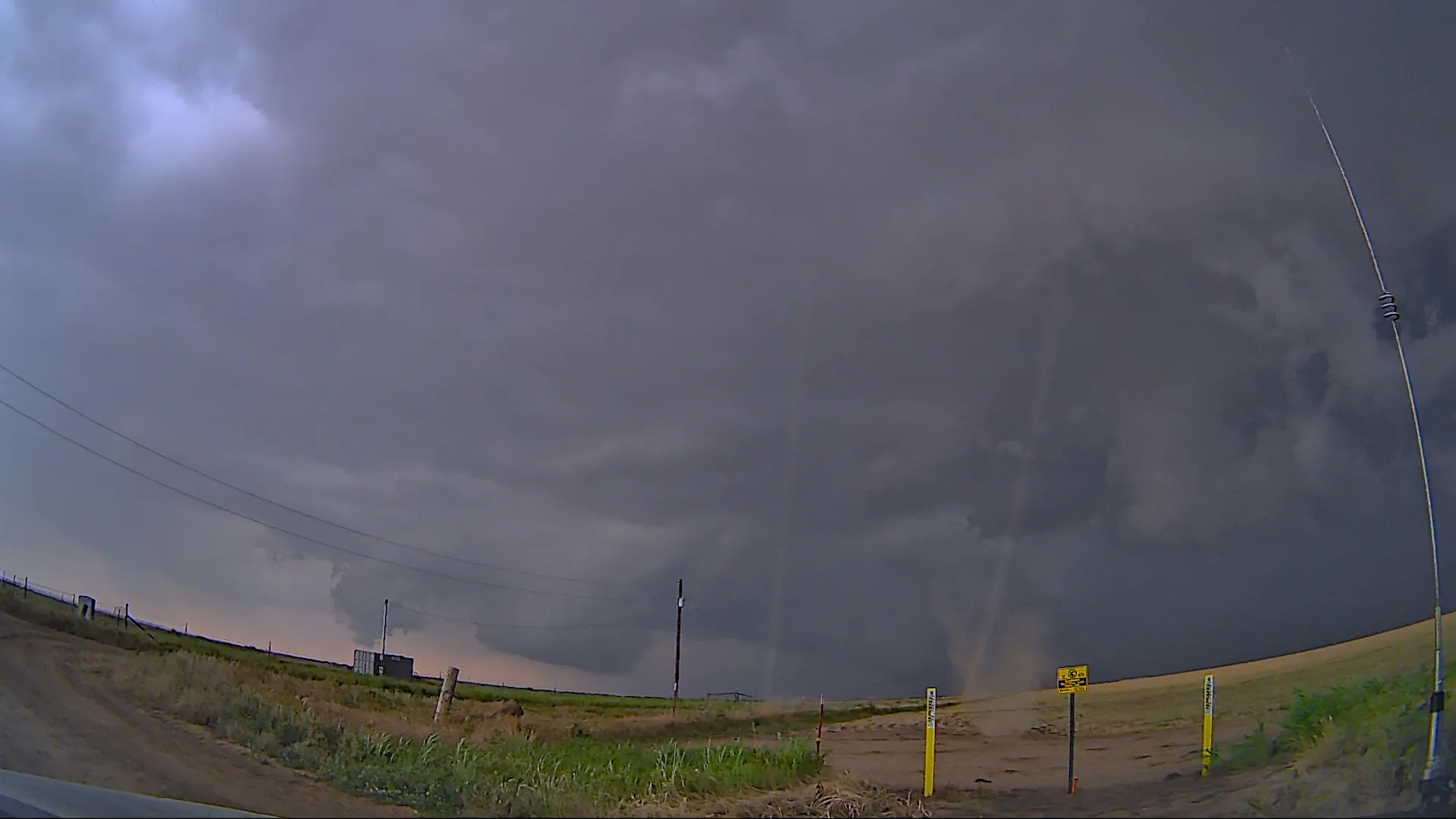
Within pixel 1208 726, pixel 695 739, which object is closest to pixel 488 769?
pixel 1208 726

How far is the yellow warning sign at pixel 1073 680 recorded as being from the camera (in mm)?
19266

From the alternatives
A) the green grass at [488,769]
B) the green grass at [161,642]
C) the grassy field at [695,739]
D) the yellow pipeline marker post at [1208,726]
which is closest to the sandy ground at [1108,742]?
the grassy field at [695,739]

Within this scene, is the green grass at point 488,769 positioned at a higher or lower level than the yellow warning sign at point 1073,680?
lower

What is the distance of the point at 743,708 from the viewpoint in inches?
2741

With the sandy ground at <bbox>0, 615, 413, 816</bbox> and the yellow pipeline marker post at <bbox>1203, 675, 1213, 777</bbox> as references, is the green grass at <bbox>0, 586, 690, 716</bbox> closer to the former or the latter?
the sandy ground at <bbox>0, 615, 413, 816</bbox>

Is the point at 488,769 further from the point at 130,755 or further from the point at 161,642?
the point at 161,642

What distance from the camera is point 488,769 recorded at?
2112cm

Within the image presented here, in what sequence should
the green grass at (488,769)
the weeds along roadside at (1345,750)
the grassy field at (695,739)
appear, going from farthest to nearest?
the green grass at (488,769), the grassy field at (695,739), the weeds along roadside at (1345,750)

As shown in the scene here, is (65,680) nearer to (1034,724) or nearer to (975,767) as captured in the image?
(975,767)

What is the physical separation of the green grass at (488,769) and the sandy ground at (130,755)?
601mm

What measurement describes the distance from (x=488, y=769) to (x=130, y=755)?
7.61 m

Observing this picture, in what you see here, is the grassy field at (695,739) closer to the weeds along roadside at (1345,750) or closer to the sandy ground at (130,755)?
the weeds along roadside at (1345,750)

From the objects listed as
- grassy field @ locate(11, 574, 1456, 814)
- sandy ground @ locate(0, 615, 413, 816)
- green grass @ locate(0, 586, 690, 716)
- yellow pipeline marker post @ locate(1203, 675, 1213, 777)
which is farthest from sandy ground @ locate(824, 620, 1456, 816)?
green grass @ locate(0, 586, 690, 716)

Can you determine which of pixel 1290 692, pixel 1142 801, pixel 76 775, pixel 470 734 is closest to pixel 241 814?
pixel 76 775
